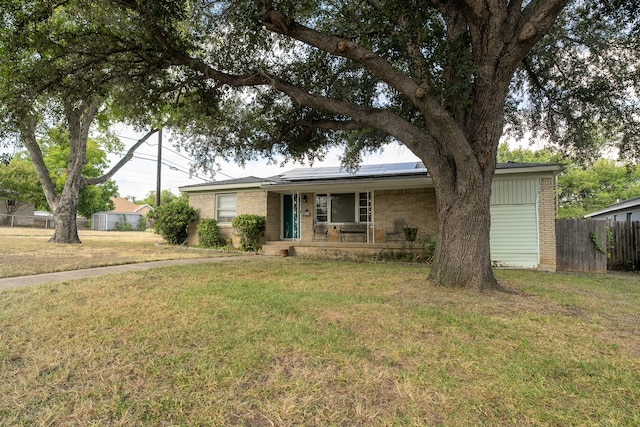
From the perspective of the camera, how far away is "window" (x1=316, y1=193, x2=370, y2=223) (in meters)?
13.6

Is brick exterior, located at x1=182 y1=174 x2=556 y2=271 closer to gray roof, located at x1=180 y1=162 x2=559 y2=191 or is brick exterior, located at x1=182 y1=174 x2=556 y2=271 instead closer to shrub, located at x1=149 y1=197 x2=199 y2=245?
shrub, located at x1=149 y1=197 x2=199 y2=245

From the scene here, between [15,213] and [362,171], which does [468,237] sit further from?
[15,213]

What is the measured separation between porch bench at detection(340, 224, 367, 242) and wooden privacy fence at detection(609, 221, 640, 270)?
27.5 ft

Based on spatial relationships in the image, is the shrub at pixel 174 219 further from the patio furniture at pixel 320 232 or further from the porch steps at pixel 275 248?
the patio furniture at pixel 320 232

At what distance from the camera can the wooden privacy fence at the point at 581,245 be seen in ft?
32.3

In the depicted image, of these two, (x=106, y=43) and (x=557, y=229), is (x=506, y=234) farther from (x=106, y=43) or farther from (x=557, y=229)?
(x=106, y=43)

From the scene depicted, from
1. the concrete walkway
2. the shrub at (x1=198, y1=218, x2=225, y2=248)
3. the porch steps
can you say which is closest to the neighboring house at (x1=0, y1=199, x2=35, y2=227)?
the shrub at (x1=198, y1=218, x2=225, y2=248)

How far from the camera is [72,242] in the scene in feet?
51.2

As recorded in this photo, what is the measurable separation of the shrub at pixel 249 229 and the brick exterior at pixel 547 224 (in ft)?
32.7

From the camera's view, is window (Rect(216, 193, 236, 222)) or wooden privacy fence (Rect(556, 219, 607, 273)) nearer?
wooden privacy fence (Rect(556, 219, 607, 273))

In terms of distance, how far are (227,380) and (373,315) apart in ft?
7.40

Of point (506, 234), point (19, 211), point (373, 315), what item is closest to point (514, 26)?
point (373, 315)

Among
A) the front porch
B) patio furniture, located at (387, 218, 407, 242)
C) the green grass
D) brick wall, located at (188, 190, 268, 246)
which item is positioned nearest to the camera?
the green grass

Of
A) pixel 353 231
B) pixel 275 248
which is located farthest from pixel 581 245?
pixel 275 248
